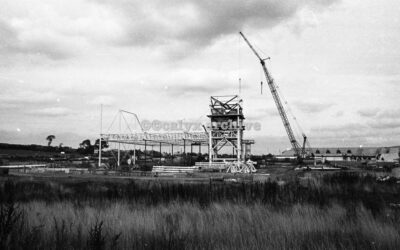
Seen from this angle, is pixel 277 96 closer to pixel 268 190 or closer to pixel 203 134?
pixel 203 134

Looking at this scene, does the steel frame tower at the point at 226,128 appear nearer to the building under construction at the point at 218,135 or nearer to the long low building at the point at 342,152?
the building under construction at the point at 218,135

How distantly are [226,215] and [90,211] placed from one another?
142 inches

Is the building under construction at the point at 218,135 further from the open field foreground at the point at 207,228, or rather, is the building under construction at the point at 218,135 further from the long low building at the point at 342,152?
the long low building at the point at 342,152

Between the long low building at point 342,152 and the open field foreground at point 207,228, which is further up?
the long low building at point 342,152

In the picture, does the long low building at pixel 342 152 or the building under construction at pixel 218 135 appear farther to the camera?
the long low building at pixel 342 152

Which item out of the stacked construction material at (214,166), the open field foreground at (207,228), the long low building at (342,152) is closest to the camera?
the open field foreground at (207,228)

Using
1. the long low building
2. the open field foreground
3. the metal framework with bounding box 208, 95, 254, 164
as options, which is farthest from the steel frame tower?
the long low building

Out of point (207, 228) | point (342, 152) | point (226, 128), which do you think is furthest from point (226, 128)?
point (342, 152)

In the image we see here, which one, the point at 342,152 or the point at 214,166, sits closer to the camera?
the point at 214,166

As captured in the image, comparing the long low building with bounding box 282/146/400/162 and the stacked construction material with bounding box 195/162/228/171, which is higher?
the long low building with bounding box 282/146/400/162

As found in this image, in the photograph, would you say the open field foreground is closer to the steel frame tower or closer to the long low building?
the steel frame tower

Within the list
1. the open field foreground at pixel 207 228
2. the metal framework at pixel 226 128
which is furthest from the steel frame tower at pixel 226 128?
the open field foreground at pixel 207 228

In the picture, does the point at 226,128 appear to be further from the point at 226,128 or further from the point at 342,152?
the point at 342,152

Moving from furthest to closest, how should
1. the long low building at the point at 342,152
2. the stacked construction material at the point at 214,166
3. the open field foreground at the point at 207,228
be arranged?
the long low building at the point at 342,152, the stacked construction material at the point at 214,166, the open field foreground at the point at 207,228
